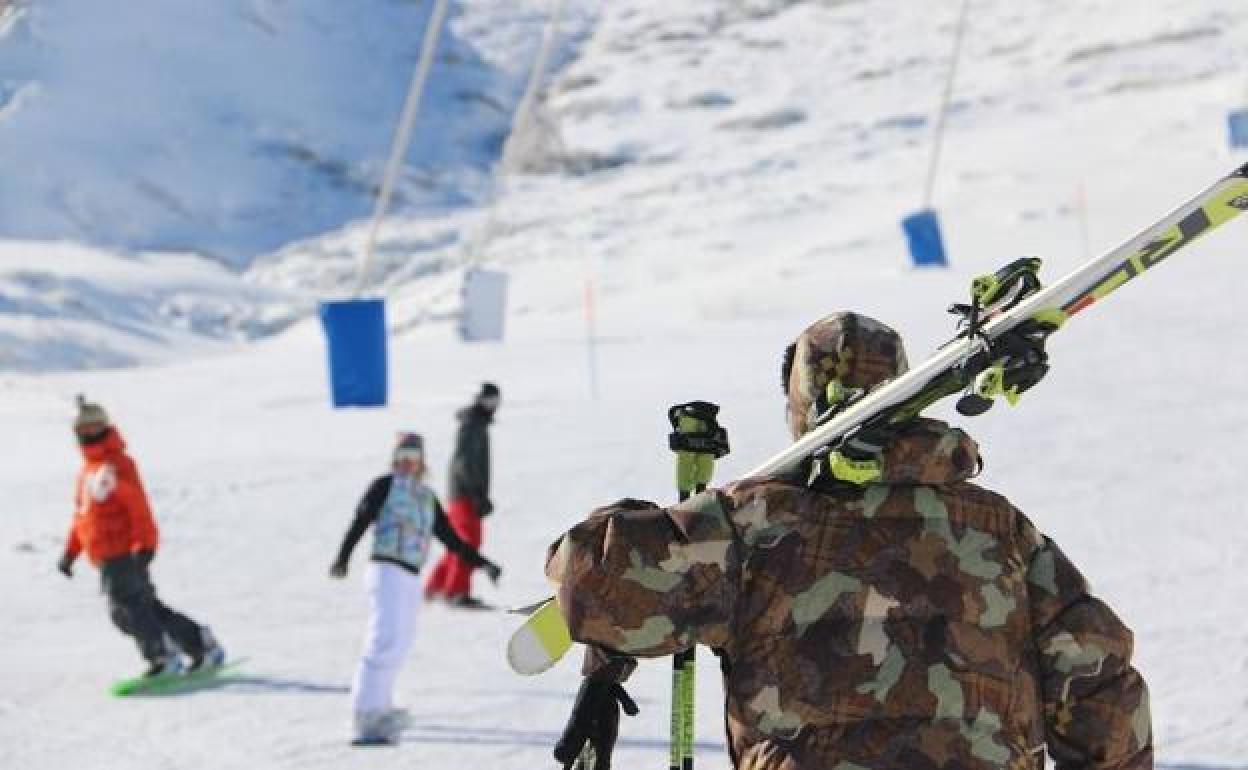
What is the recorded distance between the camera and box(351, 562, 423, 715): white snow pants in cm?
758

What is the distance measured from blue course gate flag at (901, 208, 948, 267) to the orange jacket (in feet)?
51.7

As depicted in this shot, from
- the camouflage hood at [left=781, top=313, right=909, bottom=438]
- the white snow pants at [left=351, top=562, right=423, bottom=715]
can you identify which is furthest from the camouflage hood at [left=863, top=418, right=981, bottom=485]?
the white snow pants at [left=351, top=562, right=423, bottom=715]

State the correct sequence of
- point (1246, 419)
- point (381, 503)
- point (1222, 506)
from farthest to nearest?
1. point (1246, 419)
2. point (1222, 506)
3. point (381, 503)

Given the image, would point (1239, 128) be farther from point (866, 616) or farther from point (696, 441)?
point (866, 616)

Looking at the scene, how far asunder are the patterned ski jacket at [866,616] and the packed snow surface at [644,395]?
14.2 feet

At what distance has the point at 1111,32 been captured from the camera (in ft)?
149

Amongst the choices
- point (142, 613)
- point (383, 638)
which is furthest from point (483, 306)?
point (383, 638)

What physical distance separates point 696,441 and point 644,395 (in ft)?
45.0

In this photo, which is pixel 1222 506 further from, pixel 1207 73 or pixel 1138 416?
pixel 1207 73

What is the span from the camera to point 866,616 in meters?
2.69

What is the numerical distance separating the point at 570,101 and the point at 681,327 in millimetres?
28089

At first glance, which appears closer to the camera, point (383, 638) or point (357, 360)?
point (383, 638)

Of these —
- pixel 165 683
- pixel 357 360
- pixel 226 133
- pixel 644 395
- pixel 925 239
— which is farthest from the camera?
pixel 226 133

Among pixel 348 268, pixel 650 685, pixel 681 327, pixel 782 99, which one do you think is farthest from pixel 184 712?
pixel 782 99
